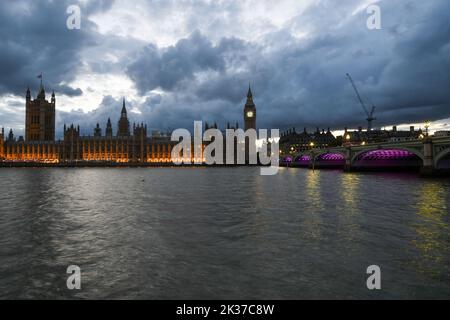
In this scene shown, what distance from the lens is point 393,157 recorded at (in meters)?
67.1

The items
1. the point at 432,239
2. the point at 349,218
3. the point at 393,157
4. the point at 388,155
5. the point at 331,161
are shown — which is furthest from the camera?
the point at 331,161

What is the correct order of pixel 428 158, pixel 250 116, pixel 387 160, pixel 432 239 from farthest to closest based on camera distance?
pixel 250 116, pixel 387 160, pixel 428 158, pixel 432 239

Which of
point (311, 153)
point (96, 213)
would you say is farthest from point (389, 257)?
point (311, 153)

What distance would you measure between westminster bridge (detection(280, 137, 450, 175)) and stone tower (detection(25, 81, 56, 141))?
128 m

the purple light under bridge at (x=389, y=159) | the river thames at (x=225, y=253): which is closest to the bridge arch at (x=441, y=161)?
the purple light under bridge at (x=389, y=159)

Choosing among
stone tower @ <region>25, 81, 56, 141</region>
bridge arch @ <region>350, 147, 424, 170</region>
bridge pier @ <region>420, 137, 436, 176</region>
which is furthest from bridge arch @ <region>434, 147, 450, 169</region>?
stone tower @ <region>25, 81, 56, 141</region>

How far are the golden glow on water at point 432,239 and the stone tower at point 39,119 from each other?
17276cm

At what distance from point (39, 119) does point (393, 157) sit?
164 metres

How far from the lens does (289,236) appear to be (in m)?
11.5

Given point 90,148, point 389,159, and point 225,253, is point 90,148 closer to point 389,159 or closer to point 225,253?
point 389,159

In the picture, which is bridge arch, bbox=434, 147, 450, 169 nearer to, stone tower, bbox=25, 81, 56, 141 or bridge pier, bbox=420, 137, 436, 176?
bridge pier, bbox=420, 137, 436, 176

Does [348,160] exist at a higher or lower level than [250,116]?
lower

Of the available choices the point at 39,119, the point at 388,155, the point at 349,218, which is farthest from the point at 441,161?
the point at 39,119

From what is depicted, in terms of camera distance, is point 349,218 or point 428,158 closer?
point 349,218
